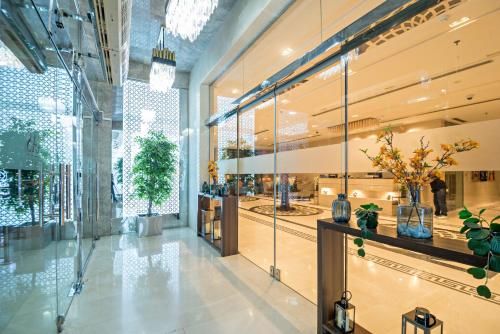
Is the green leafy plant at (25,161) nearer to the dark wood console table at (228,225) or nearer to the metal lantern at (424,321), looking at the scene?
the dark wood console table at (228,225)

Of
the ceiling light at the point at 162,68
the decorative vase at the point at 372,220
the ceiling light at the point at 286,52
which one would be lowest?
the decorative vase at the point at 372,220

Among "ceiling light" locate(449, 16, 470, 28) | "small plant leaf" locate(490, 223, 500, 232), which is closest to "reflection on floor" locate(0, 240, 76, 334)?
"small plant leaf" locate(490, 223, 500, 232)

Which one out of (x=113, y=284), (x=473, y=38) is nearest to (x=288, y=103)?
(x=473, y=38)

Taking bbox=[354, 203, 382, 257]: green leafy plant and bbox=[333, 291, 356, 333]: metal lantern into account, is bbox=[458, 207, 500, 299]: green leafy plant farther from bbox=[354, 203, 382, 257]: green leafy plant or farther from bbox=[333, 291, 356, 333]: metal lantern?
bbox=[333, 291, 356, 333]: metal lantern

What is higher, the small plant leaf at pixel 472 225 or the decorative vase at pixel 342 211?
the small plant leaf at pixel 472 225

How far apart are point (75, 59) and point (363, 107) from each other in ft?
12.2

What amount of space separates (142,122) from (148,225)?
109 inches

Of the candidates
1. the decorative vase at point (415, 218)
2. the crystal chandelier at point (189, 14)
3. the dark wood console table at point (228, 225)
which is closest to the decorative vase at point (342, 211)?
the decorative vase at point (415, 218)

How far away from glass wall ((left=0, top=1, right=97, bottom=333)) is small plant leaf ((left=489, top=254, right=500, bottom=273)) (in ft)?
10.2

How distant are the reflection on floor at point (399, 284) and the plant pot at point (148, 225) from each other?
2865 millimetres

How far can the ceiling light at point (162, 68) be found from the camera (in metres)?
3.30

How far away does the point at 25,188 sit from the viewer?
2033 millimetres

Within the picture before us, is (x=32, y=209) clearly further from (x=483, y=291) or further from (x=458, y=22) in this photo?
(x=458, y=22)

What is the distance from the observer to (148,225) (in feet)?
19.2
